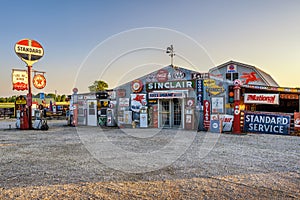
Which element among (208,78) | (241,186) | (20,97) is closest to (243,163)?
(241,186)

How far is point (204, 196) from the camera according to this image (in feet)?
12.7

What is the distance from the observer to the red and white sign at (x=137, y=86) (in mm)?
15938

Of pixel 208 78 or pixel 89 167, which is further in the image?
pixel 208 78

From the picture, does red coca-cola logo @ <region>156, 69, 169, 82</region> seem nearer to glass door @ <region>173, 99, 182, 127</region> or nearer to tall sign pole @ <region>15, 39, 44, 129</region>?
glass door @ <region>173, 99, 182, 127</region>

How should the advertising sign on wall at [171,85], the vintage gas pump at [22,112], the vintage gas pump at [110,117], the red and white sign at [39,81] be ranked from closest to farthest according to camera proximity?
1. the advertising sign on wall at [171,85]
2. the vintage gas pump at [22,112]
3. the red and white sign at [39,81]
4. the vintage gas pump at [110,117]

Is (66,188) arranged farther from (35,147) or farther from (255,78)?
(255,78)

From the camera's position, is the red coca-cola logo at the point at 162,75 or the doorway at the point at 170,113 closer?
the doorway at the point at 170,113

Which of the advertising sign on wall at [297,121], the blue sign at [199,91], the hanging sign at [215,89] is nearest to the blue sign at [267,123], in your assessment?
the advertising sign on wall at [297,121]

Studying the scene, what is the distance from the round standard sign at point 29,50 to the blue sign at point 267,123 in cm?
1289

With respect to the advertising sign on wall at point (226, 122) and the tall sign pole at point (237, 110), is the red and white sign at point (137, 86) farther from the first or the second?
the tall sign pole at point (237, 110)

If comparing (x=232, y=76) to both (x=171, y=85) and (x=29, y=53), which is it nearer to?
(x=171, y=85)

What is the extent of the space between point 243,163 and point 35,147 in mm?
6871

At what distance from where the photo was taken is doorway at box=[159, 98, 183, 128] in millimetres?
14609

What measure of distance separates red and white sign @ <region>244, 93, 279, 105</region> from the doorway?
3.74 metres
